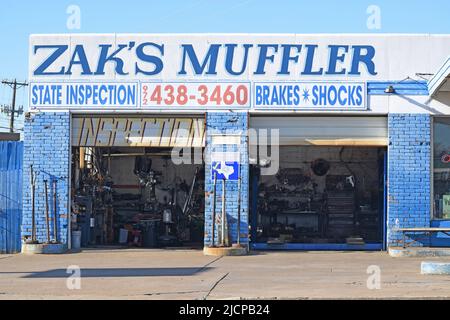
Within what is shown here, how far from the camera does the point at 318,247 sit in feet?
68.7

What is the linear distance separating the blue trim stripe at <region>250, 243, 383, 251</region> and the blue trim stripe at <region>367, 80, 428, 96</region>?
13.7ft

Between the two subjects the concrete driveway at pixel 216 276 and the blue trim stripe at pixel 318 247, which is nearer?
the concrete driveway at pixel 216 276

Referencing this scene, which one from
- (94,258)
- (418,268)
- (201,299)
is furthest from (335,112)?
(201,299)

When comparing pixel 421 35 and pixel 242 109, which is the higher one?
pixel 421 35

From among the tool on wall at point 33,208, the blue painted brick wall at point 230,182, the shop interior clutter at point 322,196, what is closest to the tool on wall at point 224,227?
the blue painted brick wall at point 230,182

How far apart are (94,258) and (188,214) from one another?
17.9ft

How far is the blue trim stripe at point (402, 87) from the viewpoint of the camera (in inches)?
788

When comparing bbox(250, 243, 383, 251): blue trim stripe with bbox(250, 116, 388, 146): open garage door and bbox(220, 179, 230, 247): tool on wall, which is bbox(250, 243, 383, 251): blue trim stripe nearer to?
bbox(220, 179, 230, 247): tool on wall

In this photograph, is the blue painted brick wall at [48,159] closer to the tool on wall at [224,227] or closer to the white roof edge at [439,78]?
the tool on wall at [224,227]

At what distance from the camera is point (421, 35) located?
66.0 feet

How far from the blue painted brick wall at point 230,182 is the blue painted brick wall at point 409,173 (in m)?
3.76

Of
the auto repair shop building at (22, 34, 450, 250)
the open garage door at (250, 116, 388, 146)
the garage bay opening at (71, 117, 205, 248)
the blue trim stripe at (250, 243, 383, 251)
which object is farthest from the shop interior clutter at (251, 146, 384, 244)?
the open garage door at (250, 116, 388, 146)

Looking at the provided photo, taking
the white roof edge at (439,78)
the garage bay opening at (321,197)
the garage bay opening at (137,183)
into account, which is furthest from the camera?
the garage bay opening at (321,197)
